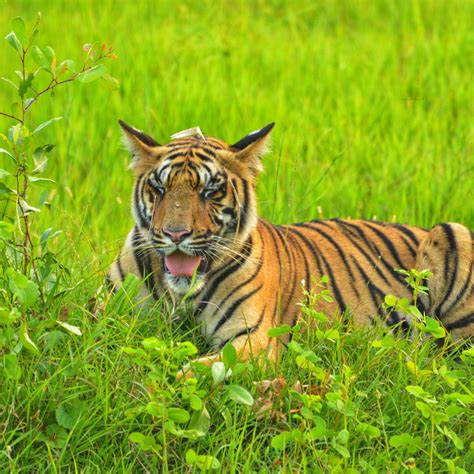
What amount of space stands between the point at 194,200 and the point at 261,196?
2050 millimetres

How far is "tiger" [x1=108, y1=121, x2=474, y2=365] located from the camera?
4.05 m

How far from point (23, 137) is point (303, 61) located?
16.2ft

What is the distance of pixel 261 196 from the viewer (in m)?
6.08

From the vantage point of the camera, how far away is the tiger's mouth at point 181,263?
→ 404 cm

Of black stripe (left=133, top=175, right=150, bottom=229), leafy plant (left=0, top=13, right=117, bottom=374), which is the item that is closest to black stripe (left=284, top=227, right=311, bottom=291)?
black stripe (left=133, top=175, right=150, bottom=229)

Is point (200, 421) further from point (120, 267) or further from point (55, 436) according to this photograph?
point (120, 267)

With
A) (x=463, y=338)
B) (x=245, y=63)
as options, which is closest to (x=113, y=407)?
(x=463, y=338)

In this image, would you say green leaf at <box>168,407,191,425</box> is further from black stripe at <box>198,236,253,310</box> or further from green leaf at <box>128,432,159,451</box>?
black stripe at <box>198,236,253,310</box>

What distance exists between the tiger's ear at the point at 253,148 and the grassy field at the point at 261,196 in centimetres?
11

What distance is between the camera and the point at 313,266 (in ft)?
15.4

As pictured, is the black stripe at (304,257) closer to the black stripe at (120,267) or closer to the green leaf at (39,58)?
the black stripe at (120,267)

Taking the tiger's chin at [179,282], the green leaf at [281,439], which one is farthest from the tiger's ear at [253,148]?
the green leaf at [281,439]

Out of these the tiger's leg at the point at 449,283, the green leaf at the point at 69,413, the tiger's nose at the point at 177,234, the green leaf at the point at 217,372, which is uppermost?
the tiger's nose at the point at 177,234

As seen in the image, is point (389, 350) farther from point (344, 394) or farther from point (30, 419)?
point (30, 419)
